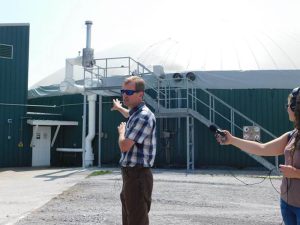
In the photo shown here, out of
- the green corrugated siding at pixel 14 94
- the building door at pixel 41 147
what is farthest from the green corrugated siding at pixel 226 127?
the green corrugated siding at pixel 14 94

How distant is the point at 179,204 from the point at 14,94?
556 inches

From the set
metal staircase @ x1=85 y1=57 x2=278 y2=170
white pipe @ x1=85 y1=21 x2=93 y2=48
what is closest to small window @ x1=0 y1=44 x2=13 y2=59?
white pipe @ x1=85 y1=21 x2=93 y2=48

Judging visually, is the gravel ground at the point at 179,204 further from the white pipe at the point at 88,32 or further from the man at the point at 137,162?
the white pipe at the point at 88,32

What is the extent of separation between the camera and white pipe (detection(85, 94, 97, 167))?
19906mm

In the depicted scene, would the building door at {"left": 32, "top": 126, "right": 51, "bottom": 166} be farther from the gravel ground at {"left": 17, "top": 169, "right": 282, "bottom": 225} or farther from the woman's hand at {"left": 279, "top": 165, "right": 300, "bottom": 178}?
the woman's hand at {"left": 279, "top": 165, "right": 300, "bottom": 178}

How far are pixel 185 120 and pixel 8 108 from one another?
8.44 m

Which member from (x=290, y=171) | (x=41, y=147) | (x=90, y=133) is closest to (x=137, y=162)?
(x=290, y=171)

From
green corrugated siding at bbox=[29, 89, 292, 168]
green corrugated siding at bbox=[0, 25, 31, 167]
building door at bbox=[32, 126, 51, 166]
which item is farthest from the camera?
building door at bbox=[32, 126, 51, 166]

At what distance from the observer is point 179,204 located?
9.22 m

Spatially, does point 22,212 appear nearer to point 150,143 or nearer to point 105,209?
point 105,209

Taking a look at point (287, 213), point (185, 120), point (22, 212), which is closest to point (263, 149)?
point (287, 213)

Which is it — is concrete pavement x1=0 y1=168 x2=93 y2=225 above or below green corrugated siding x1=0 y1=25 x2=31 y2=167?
below

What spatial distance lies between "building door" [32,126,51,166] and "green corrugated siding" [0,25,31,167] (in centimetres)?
37

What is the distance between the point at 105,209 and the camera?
858 centimetres
